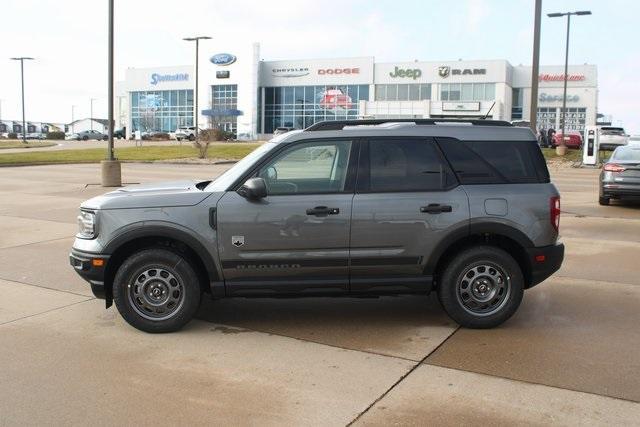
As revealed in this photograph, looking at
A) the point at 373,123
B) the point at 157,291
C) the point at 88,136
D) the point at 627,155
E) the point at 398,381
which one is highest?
the point at 88,136

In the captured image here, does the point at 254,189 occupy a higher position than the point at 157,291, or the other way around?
the point at 254,189

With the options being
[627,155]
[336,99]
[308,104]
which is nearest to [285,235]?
[627,155]

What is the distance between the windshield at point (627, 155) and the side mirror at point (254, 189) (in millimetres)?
11496

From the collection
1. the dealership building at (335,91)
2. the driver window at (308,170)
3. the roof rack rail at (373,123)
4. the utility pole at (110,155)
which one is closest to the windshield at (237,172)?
the driver window at (308,170)

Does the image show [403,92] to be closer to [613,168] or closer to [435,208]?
[613,168]

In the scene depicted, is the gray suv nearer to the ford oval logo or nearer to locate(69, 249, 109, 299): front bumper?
locate(69, 249, 109, 299): front bumper

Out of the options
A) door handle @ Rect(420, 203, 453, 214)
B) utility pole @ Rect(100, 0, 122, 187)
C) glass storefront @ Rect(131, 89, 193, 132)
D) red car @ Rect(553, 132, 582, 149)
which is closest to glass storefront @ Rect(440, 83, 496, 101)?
red car @ Rect(553, 132, 582, 149)

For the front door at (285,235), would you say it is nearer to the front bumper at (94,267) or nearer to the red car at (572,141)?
the front bumper at (94,267)

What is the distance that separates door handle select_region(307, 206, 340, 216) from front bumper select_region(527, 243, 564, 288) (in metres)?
1.74

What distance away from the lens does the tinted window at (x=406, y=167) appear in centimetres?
545

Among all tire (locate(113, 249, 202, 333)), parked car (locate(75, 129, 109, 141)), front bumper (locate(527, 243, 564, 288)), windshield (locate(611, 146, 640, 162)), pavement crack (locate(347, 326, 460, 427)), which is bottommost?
pavement crack (locate(347, 326, 460, 427))

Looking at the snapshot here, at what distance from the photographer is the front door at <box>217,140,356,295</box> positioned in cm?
525

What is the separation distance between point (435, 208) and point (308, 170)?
1149mm

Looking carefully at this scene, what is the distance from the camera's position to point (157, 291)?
5.41m
